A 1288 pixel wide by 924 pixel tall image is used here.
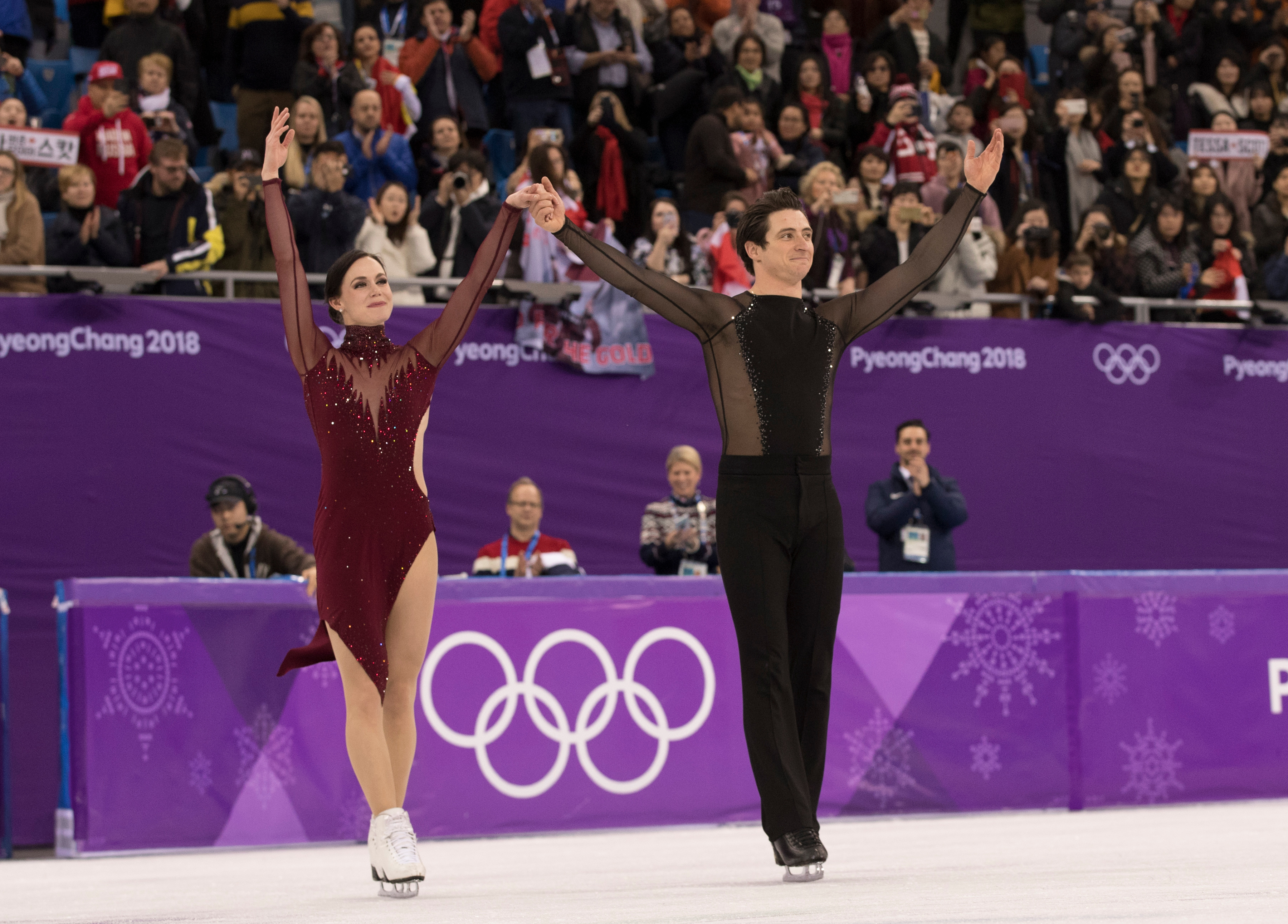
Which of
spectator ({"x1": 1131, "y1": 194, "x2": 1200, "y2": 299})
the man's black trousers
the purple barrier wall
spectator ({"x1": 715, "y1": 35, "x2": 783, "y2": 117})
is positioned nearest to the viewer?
the man's black trousers

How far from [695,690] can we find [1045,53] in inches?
382

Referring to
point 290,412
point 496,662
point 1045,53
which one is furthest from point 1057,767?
point 1045,53

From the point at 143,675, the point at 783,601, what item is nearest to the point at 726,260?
the point at 143,675

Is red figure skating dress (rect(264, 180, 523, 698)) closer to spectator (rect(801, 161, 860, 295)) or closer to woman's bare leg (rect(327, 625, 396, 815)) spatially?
woman's bare leg (rect(327, 625, 396, 815))

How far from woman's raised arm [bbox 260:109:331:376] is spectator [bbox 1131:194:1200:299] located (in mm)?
8710

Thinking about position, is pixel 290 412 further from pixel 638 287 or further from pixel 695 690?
pixel 638 287

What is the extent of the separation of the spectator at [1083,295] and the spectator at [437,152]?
14.6 feet

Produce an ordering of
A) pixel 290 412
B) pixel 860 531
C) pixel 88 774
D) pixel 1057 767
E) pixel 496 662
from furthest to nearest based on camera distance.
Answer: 1. pixel 860 531
2. pixel 290 412
3. pixel 1057 767
4. pixel 496 662
5. pixel 88 774

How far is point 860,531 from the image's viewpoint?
11.4 metres

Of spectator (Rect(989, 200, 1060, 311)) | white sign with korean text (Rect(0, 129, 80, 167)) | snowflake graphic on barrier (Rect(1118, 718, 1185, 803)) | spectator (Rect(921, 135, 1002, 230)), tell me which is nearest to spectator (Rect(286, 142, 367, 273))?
white sign with korean text (Rect(0, 129, 80, 167))

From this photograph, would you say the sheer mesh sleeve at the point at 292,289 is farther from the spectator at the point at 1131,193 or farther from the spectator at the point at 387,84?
the spectator at the point at 1131,193

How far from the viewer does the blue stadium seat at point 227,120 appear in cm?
1219

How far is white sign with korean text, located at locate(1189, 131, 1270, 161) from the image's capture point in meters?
13.1

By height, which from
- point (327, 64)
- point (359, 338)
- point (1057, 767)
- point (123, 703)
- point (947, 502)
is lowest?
point (1057, 767)
